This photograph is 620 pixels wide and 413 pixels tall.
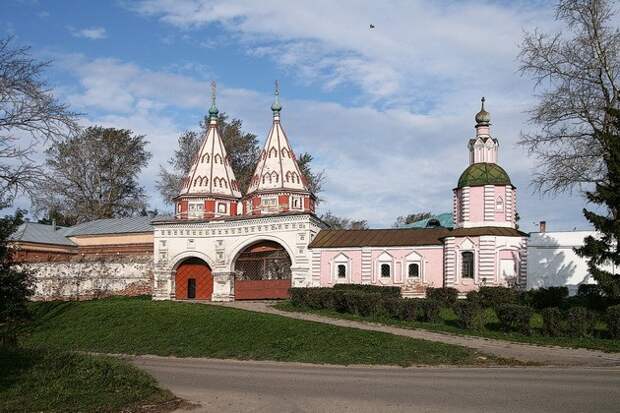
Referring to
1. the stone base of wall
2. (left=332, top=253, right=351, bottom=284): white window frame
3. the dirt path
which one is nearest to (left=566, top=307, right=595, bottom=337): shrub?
the dirt path

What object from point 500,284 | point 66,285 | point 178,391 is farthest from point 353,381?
point 66,285

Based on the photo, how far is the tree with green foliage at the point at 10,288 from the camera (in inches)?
845

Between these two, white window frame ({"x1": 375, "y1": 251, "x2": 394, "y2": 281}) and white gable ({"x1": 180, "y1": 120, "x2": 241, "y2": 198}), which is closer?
white window frame ({"x1": 375, "y1": 251, "x2": 394, "y2": 281})

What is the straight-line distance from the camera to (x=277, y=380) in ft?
41.4

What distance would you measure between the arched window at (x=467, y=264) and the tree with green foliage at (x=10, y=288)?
57.0ft

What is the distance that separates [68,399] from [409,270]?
23.2 metres

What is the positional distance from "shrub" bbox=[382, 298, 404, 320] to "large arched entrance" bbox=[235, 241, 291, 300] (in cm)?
1082

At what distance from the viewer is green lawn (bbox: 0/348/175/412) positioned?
30.1 ft

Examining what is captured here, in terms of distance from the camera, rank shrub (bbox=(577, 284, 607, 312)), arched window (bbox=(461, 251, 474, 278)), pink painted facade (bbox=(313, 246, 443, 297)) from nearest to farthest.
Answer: shrub (bbox=(577, 284, 607, 312)) → arched window (bbox=(461, 251, 474, 278)) → pink painted facade (bbox=(313, 246, 443, 297))

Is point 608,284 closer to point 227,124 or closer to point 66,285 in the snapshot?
point 66,285

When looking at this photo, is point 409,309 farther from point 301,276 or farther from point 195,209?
point 195,209

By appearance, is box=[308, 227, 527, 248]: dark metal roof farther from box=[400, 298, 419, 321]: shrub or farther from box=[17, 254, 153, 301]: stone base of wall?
box=[17, 254, 153, 301]: stone base of wall

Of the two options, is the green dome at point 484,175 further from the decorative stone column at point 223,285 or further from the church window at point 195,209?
the church window at point 195,209

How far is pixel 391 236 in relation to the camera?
32.3 meters
